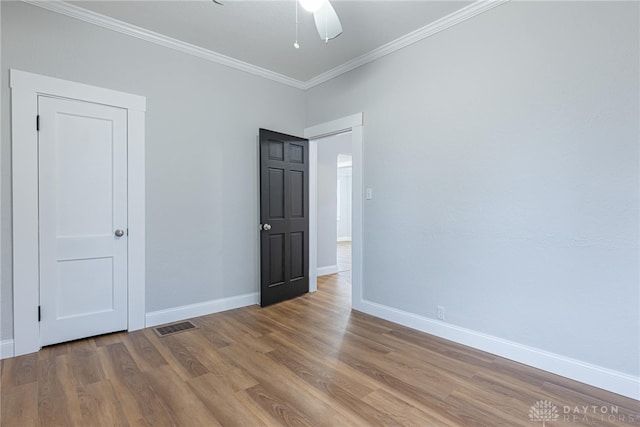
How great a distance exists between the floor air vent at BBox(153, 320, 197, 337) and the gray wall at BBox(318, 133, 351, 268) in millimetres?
2695

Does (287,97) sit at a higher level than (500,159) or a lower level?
higher

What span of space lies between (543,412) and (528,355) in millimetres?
612

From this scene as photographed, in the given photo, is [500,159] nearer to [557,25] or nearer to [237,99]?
[557,25]

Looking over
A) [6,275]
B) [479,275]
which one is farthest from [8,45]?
[479,275]

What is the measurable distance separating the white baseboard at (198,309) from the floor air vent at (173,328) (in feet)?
0.30

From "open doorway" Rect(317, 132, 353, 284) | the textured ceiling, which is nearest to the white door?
the textured ceiling

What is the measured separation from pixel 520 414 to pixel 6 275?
3795 mm

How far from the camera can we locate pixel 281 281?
4.02 metres

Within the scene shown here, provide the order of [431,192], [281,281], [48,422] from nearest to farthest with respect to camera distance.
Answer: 1. [48,422]
2. [431,192]
3. [281,281]

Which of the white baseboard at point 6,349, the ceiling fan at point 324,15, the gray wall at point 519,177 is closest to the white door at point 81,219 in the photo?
the white baseboard at point 6,349

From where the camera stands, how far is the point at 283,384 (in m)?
2.13

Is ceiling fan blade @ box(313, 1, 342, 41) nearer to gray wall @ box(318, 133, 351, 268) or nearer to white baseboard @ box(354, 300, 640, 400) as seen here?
white baseboard @ box(354, 300, 640, 400)

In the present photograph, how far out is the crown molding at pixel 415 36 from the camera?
2604mm

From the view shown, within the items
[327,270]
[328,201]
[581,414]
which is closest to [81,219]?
[328,201]
